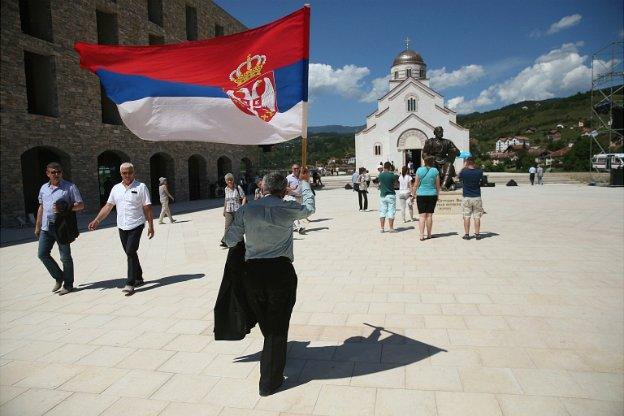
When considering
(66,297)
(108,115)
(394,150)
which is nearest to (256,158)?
(108,115)

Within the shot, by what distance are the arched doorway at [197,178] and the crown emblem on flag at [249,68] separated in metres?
23.6

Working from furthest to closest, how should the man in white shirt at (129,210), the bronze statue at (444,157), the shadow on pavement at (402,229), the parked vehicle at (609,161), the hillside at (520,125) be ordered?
the hillside at (520,125) → the parked vehicle at (609,161) → the bronze statue at (444,157) → the shadow on pavement at (402,229) → the man in white shirt at (129,210)

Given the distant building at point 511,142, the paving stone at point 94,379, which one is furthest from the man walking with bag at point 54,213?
the distant building at point 511,142

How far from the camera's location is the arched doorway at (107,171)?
2200 cm

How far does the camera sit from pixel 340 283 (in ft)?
20.8

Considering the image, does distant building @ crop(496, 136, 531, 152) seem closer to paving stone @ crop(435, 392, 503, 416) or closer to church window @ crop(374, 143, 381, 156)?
church window @ crop(374, 143, 381, 156)

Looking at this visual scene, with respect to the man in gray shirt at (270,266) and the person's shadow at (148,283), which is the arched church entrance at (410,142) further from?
the man in gray shirt at (270,266)

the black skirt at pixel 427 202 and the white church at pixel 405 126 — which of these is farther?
the white church at pixel 405 126

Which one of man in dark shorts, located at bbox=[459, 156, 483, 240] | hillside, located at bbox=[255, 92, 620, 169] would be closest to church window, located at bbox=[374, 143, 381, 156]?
hillside, located at bbox=[255, 92, 620, 169]

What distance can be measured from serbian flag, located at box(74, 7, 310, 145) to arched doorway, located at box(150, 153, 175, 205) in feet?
66.5

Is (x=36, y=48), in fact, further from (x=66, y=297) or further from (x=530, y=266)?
(x=530, y=266)

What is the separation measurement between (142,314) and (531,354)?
4496 mm

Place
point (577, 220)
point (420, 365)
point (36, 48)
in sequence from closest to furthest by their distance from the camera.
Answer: point (420, 365) < point (577, 220) < point (36, 48)

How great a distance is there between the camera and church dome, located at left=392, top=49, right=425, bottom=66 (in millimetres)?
56375
